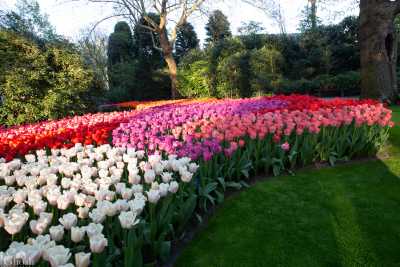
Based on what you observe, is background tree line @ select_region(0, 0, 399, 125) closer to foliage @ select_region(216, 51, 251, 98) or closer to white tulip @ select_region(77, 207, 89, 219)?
foliage @ select_region(216, 51, 251, 98)

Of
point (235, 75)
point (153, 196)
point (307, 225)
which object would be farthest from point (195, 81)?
point (153, 196)

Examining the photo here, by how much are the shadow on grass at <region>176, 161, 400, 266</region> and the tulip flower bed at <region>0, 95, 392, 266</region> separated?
27cm

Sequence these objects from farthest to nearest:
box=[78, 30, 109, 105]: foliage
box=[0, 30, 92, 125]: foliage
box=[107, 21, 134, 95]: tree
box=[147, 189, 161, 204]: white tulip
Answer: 1. box=[78, 30, 109, 105]: foliage
2. box=[107, 21, 134, 95]: tree
3. box=[0, 30, 92, 125]: foliage
4. box=[147, 189, 161, 204]: white tulip

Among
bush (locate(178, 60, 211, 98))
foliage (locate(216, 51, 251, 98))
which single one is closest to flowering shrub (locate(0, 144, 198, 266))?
foliage (locate(216, 51, 251, 98))

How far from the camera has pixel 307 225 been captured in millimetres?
3107

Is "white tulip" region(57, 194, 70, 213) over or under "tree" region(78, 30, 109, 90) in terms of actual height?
under

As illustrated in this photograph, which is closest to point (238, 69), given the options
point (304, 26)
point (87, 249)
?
point (304, 26)

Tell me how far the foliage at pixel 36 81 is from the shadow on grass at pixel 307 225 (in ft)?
29.4

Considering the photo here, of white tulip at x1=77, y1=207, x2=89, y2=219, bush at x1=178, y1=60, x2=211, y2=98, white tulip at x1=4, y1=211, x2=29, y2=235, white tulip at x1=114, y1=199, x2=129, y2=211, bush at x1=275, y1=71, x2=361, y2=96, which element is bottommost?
white tulip at x1=77, y1=207, x2=89, y2=219

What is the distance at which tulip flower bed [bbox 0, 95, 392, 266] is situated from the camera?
1.88 metres

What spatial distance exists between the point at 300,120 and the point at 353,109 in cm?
→ 123

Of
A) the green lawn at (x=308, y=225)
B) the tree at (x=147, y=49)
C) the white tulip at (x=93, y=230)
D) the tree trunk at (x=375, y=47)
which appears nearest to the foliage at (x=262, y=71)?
the tree trunk at (x=375, y=47)

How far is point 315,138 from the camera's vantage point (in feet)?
15.3

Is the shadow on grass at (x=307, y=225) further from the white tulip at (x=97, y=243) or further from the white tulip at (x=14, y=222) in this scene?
the white tulip at (x=14, y=222)
